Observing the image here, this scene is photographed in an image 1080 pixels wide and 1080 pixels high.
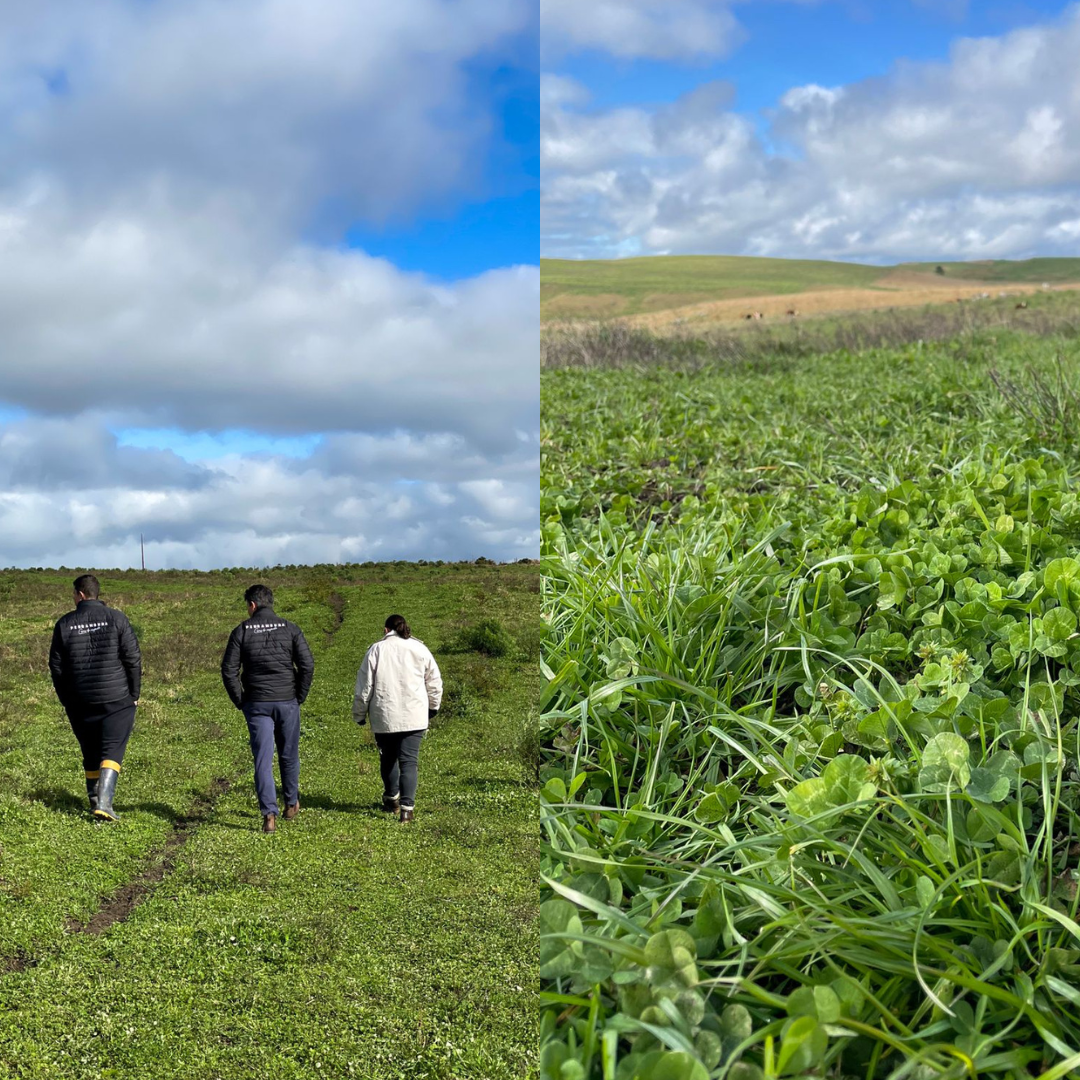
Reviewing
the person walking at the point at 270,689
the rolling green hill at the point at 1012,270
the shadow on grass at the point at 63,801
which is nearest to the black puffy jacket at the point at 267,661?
the person walking at the point at 270,689

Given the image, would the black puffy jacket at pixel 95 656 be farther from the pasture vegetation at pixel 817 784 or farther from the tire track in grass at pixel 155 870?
the pasture vegetation at pixel 817 784

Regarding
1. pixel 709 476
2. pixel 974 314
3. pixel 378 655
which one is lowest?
pixel 378 655

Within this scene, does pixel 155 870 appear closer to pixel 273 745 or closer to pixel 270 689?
pixel 273 745

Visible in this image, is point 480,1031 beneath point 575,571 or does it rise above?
beneath

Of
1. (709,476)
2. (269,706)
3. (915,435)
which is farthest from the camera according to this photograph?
(915,435)

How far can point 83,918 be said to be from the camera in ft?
8.30

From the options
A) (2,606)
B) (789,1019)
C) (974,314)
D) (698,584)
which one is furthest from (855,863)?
(974,314)

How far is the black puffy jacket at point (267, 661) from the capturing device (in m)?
3.05

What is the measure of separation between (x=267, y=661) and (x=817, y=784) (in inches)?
73.4

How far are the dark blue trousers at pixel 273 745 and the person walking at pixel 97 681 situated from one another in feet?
1.43

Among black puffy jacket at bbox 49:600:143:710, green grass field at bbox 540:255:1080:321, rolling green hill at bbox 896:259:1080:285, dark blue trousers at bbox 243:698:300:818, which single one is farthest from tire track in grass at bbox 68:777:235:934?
rolling green hill at bbox 896:259:1080:285

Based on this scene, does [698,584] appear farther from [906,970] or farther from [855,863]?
[906,970]

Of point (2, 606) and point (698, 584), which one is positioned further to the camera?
point (2, 606)

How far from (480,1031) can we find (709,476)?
4.02m
